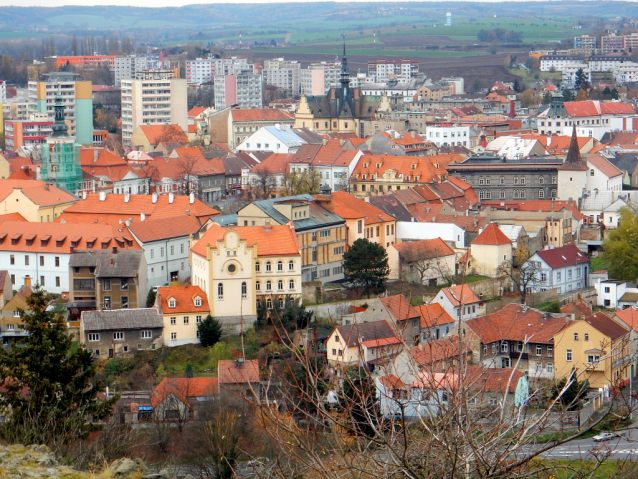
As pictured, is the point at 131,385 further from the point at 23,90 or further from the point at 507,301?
the point at 23,90

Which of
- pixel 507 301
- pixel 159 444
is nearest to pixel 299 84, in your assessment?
pixel 507 301

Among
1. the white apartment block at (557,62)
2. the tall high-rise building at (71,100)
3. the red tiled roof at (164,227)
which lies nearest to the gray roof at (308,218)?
the red tiled roof at (164,227)

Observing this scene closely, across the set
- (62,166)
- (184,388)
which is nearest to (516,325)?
(184,388)

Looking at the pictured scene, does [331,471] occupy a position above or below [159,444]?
above

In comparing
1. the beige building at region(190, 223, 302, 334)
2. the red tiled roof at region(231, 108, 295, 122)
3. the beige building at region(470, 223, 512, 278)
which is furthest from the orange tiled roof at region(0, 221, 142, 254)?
the red tiled roof at region(231, 108, 295, 122)

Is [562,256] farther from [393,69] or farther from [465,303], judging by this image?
[393,69]

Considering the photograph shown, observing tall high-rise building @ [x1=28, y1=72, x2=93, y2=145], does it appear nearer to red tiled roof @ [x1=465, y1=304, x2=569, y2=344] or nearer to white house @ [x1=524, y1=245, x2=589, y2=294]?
white house @ [x1=524, y1=245, x2=589, y2=294]
